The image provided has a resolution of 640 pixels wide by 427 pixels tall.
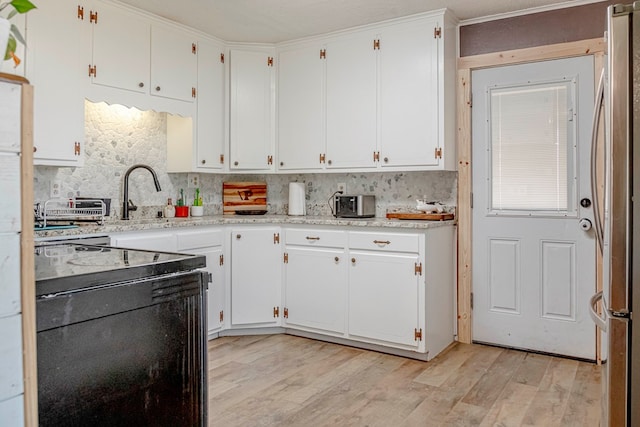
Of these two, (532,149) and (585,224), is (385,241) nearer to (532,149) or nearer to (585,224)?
(532,149)

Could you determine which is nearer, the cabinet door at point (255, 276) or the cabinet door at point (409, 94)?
the cabinet door at point (409, 94)

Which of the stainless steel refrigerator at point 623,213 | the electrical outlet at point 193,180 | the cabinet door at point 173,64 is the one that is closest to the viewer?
the stainless steel refrigerator at point 623,213

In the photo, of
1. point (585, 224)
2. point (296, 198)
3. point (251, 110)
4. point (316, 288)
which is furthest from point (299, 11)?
point (585, 224)

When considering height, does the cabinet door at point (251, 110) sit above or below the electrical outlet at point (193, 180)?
above

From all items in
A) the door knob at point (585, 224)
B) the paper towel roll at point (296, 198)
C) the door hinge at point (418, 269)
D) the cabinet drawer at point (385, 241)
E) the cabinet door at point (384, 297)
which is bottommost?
the cabinet door at point (384, 297)

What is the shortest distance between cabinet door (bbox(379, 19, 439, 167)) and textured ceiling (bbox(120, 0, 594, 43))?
15 cm

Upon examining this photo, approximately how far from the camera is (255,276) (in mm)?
3820

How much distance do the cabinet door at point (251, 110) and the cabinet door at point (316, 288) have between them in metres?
0.86

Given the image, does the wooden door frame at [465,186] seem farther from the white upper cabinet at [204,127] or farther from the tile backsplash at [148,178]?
the white upper cabinet at [204,127]

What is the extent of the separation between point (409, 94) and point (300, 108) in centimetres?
93

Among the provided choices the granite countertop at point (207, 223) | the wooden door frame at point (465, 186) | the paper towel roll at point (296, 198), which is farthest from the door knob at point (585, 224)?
the paper towel roll at point (296, 198)

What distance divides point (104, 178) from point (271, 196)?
4.80ft

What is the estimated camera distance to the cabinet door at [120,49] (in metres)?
3.18

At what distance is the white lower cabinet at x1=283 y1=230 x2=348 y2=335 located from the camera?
359 centimetres
